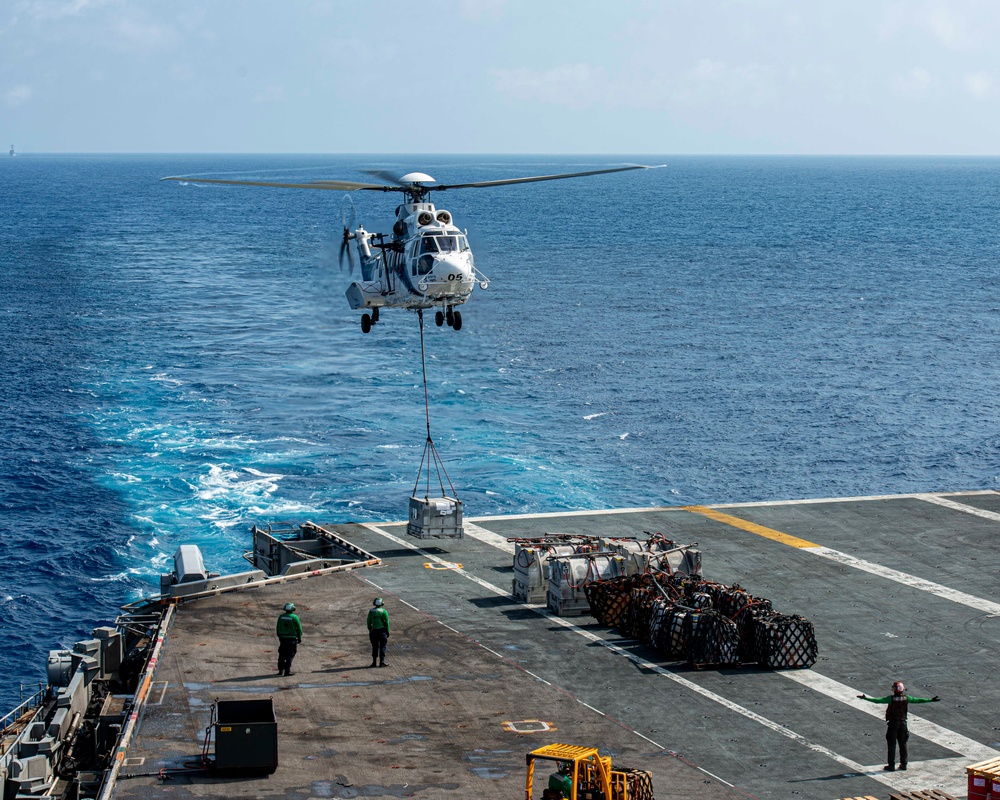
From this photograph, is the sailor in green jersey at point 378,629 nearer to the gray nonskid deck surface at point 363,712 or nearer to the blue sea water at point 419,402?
the gray nonskid deck surface at point 363,712

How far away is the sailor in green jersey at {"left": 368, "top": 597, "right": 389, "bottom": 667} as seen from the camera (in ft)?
101

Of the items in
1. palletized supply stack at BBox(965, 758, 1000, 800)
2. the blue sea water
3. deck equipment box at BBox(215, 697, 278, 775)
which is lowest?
the blue sea water

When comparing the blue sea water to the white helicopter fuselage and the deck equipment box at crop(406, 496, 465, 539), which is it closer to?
the white helicopter fuselage

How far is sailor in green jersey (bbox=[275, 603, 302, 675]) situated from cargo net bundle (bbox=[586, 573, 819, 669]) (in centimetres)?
963

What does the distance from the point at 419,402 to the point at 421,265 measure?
150 feet

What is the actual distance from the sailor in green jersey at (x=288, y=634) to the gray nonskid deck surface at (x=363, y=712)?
595 mm

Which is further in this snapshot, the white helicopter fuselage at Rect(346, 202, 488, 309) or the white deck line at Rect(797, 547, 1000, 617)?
the white helicopter fuselage at Rect(346, 202, 488, 309)

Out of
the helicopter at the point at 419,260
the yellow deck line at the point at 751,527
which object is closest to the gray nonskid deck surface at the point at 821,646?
the yellow deck line at the point at 751,527

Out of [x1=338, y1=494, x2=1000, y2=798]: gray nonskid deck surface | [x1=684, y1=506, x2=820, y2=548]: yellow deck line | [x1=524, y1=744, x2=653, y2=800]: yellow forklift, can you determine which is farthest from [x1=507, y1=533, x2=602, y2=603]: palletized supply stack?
[x1=524, y1=744, x2=653, y2=800]: yellow forklift

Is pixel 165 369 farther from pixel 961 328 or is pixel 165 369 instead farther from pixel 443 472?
pixel 961 328

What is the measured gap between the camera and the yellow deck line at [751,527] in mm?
45000

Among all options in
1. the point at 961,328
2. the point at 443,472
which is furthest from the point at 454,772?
the point at 961,328

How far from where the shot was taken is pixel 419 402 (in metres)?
85.1

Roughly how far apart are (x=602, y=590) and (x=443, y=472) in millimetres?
34634
